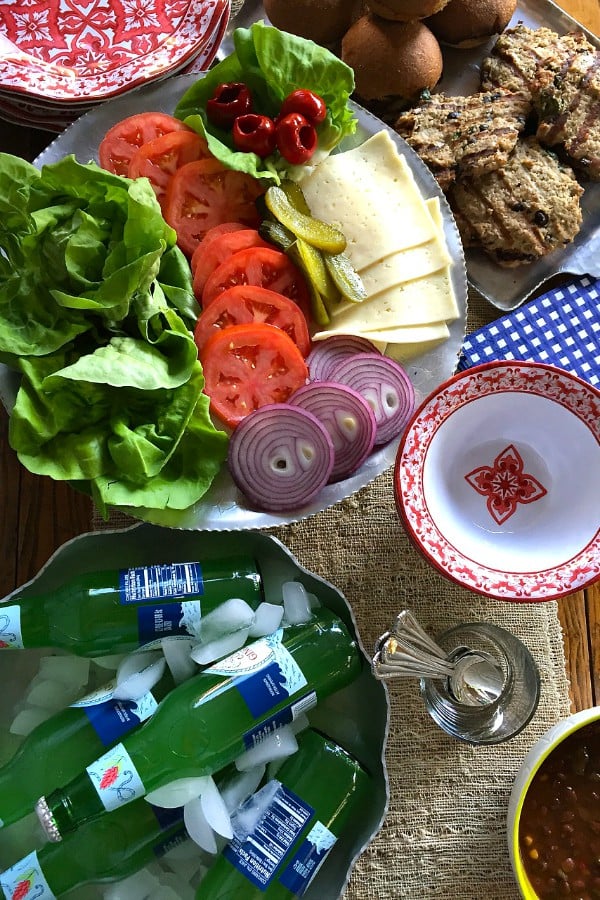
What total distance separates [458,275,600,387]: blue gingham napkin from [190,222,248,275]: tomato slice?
0.50 metres

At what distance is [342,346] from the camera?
140 centimetres

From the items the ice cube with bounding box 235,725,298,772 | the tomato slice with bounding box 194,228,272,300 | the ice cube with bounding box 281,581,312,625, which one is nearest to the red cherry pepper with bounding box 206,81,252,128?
the tomato slice with bounding box 194,228,272,300

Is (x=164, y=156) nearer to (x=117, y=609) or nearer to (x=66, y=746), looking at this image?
(x=117, y=609)

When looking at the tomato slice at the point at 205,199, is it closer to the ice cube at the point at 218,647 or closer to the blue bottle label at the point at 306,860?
the ice cube at the point at 218,647

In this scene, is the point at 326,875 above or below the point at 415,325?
below

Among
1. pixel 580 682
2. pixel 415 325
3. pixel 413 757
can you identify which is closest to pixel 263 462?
pixel 415 325

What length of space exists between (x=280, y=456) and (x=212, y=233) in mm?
415

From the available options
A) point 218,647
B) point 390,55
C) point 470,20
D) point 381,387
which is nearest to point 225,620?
point 218,647

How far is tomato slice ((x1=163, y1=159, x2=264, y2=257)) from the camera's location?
139 cm

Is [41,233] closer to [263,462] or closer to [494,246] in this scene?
[263,462]

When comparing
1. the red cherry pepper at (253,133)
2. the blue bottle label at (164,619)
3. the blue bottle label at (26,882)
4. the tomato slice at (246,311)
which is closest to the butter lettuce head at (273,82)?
the red cherry pepper at (253,133)

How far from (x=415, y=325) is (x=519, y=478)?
33 centimetres

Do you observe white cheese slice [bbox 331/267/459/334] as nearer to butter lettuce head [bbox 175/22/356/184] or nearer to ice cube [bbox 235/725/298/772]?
butter lettuce head [bbox 175/22/356/184]

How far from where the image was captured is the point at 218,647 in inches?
48.4
